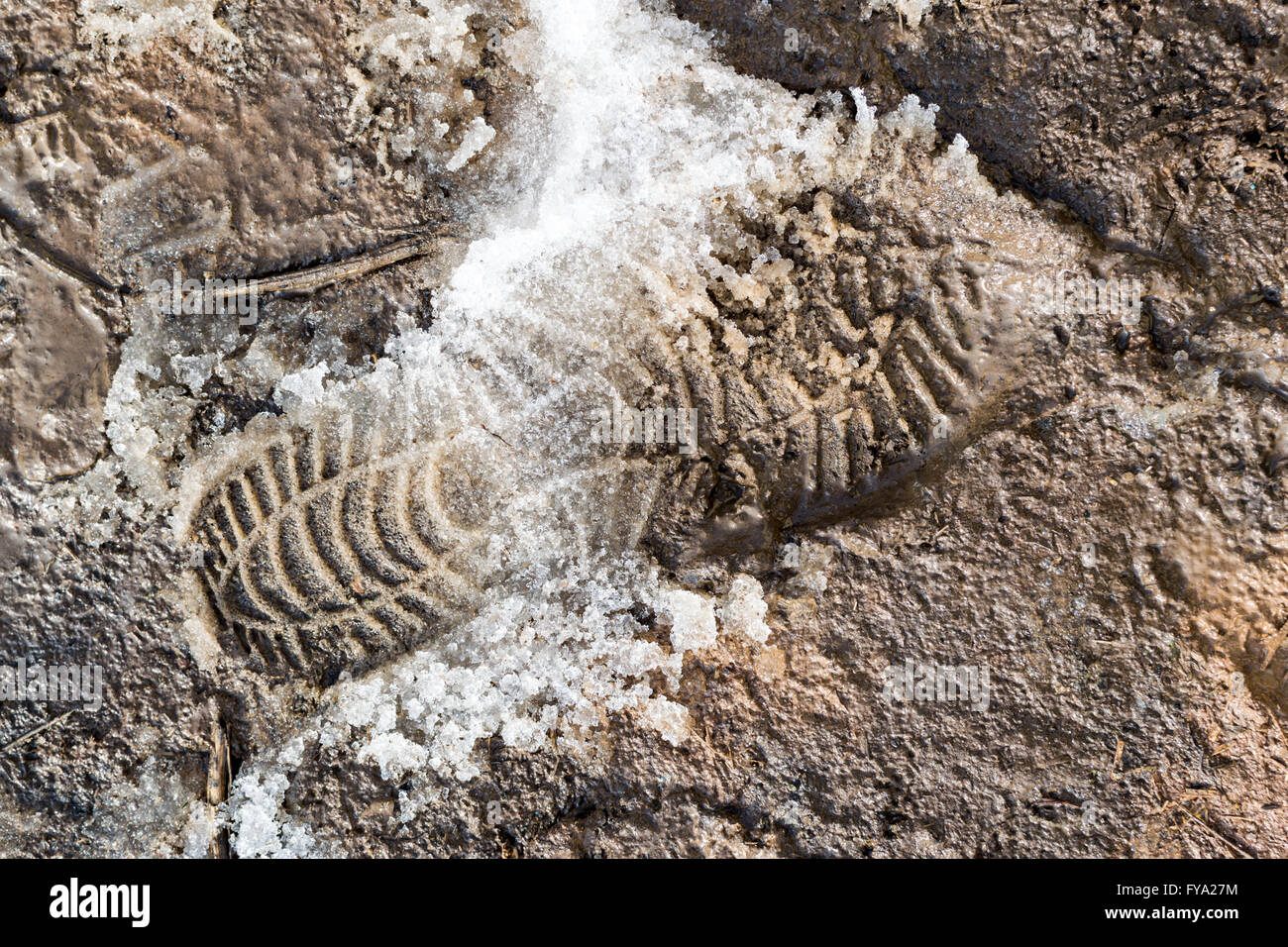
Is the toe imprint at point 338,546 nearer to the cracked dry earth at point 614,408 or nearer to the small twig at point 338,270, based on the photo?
the cracked dry earth at point 614,408

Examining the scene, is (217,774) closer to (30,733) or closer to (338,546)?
(30,733)

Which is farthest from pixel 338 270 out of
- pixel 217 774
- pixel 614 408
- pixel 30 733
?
pixel 30 733

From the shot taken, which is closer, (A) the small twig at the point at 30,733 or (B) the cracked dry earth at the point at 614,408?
(B) the cracked dry earth at the point at 614,408

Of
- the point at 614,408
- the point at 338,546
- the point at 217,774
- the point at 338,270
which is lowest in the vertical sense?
the point at 217,774

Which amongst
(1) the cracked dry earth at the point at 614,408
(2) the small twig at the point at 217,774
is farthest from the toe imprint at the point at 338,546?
(2) the small twig at the point at 217,774

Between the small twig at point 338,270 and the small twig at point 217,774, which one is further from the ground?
the small twig at point 338,270

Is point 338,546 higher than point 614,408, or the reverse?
point 614,408

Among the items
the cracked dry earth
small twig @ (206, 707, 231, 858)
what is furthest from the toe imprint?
small twig @ (206, 707, 231, 858)

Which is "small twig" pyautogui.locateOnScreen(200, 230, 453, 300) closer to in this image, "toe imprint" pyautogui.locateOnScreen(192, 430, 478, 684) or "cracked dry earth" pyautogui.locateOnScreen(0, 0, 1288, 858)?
"cracked dry earth" pyautogui.locateOnScreen(0, 0, 1288, 858)

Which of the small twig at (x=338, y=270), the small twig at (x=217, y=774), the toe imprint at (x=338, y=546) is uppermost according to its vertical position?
the small twig at (x=338, y=270)
